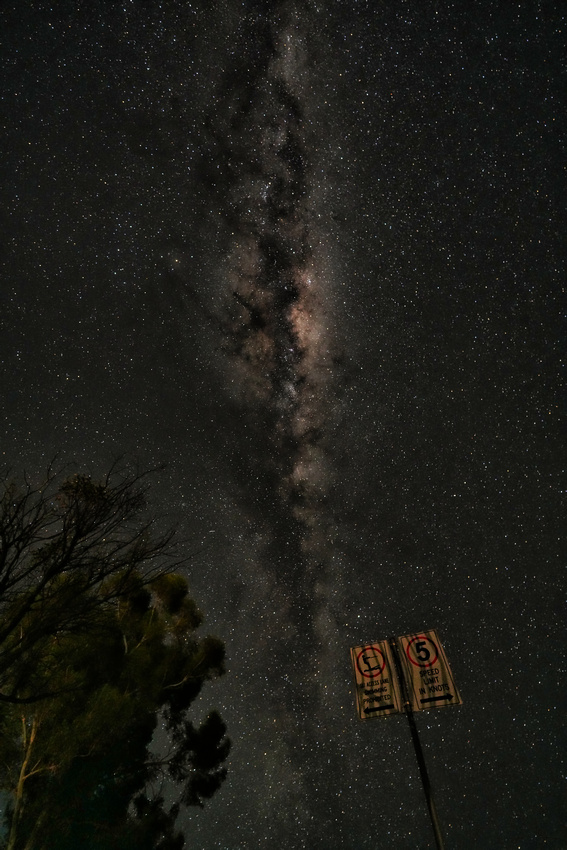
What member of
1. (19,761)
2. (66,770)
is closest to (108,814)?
(66,770)

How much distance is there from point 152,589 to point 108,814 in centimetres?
443

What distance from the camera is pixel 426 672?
5.50 metres

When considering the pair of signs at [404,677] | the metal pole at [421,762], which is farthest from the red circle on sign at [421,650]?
the metal pole at [421,762]

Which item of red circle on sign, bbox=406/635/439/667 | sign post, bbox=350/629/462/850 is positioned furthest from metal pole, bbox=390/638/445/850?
red circle on sign, bbox=406/635/439/667

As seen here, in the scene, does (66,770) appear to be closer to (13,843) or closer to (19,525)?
(13,843)

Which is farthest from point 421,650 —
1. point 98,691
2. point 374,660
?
point 98,691

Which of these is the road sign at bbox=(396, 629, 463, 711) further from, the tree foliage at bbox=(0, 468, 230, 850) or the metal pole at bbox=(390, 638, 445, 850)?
the tree foliage at bbox=(0, 468, 230, 850)

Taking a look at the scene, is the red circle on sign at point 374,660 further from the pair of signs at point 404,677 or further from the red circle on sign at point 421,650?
the red circle on sign at point 421,650

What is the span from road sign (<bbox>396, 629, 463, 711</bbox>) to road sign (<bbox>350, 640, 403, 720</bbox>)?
0.49 ft

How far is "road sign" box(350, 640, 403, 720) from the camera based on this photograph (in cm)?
548

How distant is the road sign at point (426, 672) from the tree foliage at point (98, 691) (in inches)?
115

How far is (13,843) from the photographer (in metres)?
8.67

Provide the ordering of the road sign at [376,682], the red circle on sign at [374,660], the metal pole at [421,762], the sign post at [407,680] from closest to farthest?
the metal pole at [421,762] → the sign post at [407,680] → the road sign at [376,682] → the red circle on sign at [374,660]

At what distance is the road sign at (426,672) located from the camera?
5.35m
